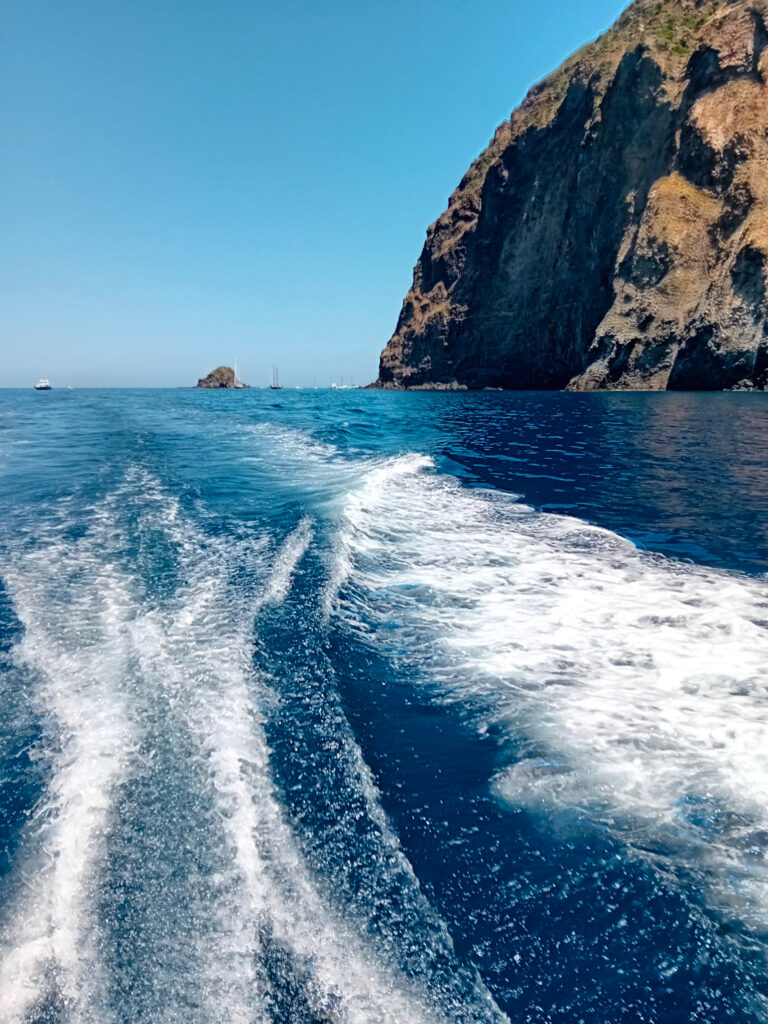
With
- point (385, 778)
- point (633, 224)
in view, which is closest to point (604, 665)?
point (385, 778)

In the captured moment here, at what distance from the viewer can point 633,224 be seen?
57.6 m

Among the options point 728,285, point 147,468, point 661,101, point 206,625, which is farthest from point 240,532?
point 661,101

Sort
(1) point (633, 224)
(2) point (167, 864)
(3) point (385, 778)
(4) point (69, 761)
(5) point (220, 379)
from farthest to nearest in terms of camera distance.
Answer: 1. (5) point (220, 379)
2. (1) point (633, 224)
3. (4) point (69, 761)
4. (3) point (385, 778)
5. (2) point (167, 864)

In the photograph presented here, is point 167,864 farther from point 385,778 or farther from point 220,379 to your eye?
point 220,379

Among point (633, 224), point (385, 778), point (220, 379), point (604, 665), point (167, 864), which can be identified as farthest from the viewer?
point (220, 379)

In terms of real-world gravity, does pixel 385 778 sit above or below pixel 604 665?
below

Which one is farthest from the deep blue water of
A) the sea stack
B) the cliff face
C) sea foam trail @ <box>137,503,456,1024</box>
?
the sea stack

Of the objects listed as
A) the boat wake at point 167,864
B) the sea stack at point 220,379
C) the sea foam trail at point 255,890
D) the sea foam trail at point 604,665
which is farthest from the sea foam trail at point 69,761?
the sea stack at point 220,379

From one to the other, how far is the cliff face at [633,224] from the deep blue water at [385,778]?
47811 mm

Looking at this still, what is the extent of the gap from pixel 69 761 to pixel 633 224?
68.1 meters

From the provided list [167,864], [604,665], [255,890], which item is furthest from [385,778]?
[604,665]

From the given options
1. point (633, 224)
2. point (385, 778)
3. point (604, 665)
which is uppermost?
point (633, 224)

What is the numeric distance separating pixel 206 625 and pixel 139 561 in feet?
8.26

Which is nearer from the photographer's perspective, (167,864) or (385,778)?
(167,864)
